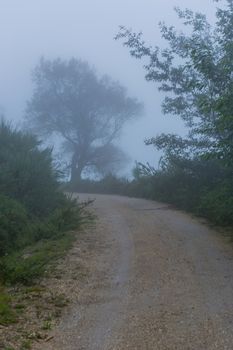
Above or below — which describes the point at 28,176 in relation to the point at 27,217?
above

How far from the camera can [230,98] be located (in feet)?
39.0

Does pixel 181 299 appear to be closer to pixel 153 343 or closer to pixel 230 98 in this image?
pixel 153 343

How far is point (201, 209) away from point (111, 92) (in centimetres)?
3529

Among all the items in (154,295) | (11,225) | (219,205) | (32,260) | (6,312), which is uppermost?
(219,205)

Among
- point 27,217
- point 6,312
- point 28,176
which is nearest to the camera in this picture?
point 6,312

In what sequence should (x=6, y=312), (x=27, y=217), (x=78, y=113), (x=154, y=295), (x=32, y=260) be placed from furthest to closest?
(x=78, y=113) → (x=27, y=217) → (x=32, y=260) → (x=154, y=295) → (x=6, y=312)

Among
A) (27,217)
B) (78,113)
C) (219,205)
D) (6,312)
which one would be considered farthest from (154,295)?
(78,113)

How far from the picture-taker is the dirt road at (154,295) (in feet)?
22.8

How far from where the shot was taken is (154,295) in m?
9.10

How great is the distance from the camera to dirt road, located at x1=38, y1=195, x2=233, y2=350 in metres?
6.94

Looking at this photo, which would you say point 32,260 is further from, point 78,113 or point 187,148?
point 78,113

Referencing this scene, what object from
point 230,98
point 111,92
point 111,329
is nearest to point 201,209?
point 230,98

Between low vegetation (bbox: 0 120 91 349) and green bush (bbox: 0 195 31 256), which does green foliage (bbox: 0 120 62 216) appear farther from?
green bush (bbox: 0 195 31 256)

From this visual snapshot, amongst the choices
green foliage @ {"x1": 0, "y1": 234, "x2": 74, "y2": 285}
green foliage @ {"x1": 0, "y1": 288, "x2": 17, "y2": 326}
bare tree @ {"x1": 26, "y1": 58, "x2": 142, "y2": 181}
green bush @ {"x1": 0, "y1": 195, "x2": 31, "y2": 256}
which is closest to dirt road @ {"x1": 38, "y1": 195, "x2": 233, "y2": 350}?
→ green foliage @ {"x1": 0, "y1": 288, "x2": 17, "y2": 326}
